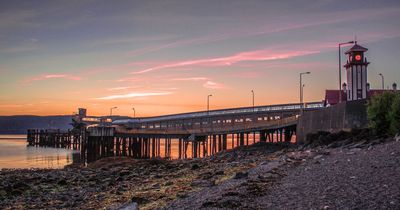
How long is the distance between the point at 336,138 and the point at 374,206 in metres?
23.4

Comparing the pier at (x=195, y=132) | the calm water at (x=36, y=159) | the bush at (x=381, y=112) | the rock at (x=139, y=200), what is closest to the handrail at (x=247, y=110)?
the pier at (x=195, y=132)

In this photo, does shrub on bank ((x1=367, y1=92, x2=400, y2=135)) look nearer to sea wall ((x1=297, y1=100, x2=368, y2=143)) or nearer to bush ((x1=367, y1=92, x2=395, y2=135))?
bush ((x1=367, y1=92, x2=395, y2=135))

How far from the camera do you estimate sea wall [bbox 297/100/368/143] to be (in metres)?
34.4

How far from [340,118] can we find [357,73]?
3488 cm

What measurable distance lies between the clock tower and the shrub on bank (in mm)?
41801

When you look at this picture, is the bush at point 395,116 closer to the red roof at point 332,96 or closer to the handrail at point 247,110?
the red roof at point 332,96

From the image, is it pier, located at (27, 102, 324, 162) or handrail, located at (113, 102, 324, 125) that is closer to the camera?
pier, located at (27, 102, 324, 162)

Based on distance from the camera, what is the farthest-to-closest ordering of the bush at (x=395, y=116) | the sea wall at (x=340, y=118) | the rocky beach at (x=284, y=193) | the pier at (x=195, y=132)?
the pier at (x=195, y=132), the sea wall at (x=340, y=118), the bush at (x=395, y=116), the rocky beach at (x=284, y=193)

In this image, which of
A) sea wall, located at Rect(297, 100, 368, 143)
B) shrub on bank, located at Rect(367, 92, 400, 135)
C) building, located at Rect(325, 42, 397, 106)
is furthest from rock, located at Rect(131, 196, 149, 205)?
building, located at Rect(325, 42, 397, 106)

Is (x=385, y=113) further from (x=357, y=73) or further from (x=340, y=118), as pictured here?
(x=357, y=73)

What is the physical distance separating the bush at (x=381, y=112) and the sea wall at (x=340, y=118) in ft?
17.7

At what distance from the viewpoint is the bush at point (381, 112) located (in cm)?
2650

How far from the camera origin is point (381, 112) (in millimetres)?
27000

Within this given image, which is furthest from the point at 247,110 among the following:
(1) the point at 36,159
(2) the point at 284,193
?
(2) the point at 284,193
